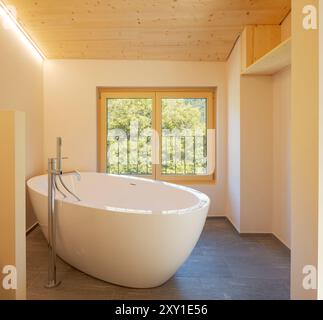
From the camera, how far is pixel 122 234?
1.63m

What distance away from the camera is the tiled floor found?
1784 millimetres

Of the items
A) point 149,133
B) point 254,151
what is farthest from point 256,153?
point 149,133

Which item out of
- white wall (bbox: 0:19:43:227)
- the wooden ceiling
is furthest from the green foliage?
white wall (bbox: 0:19:43:227)

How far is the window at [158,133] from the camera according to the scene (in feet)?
12.2

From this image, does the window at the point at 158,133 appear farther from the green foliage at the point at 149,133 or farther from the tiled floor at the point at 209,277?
the tiled floor at the point at 209,277

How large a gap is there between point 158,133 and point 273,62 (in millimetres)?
1733

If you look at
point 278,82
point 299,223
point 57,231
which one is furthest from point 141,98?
point 299,223

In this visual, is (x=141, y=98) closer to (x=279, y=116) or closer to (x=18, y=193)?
(x=279, y=116)

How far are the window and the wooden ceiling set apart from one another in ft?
1.80

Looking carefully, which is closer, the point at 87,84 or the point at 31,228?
the point at 31,228

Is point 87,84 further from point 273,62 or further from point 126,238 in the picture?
point 126,238

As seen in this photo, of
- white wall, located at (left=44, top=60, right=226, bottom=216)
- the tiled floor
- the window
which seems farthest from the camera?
the window

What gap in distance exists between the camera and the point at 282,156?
2.84 metres

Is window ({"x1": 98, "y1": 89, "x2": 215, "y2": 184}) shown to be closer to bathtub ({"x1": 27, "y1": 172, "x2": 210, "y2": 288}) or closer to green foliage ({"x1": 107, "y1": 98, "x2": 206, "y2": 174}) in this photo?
green foliage ({"x1": 107, "y1": 98, "x2": 206, "y2": 174})
